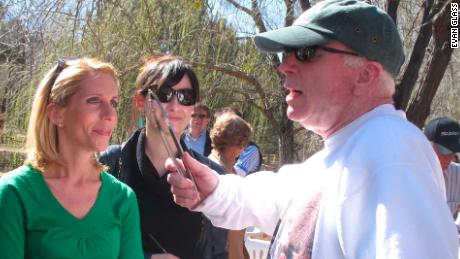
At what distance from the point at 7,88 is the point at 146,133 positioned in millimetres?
3838

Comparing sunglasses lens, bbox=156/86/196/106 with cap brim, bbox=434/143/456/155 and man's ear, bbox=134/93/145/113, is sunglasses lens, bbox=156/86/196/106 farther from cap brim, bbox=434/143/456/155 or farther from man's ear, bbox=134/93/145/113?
cap brim, bbox=434/143/456/155

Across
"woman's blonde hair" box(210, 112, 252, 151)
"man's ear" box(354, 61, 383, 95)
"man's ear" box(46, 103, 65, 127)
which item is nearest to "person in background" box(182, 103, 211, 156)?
"woman's blonde hair" box(210, 112, 252, 151)

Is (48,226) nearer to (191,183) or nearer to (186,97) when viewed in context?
(191,183)

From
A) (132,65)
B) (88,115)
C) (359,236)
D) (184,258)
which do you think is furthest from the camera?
(132,65)

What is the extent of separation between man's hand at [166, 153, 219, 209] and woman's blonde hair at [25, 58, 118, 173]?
1.39 ft

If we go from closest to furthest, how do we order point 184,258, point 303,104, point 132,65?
1. point 303,104
2. point 184,258
3. point 132,65

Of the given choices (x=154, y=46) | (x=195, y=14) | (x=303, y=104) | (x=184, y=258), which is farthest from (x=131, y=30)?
(x=303, y=104)

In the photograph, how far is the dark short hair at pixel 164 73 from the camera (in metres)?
2.70

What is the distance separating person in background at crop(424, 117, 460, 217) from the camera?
179 inches

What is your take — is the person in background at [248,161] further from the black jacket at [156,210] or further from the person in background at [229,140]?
the black jacket at [156,210]

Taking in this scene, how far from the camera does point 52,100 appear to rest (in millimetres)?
2211

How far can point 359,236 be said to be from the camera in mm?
1390

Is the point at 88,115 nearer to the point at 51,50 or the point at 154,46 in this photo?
the point at 154,46

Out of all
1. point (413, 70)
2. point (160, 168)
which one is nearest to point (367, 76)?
point (160, 168)
